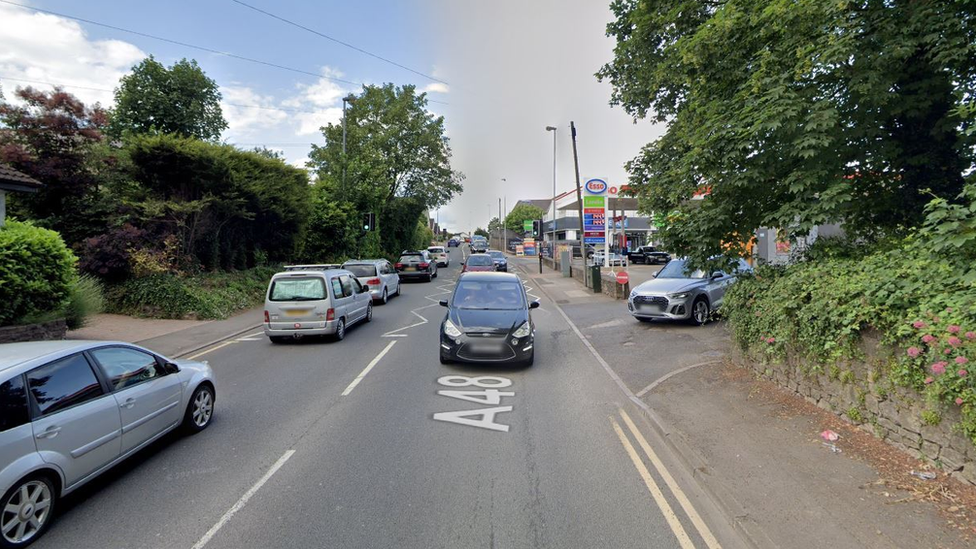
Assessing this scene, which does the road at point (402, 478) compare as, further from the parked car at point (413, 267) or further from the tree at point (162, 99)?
the parked car at point (413, 267)

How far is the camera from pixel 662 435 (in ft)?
18.7

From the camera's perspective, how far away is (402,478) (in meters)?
4.62

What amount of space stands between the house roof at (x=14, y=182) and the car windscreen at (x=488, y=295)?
10617 mm

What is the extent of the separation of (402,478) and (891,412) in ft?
15.2

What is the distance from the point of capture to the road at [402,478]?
3727 millimetres

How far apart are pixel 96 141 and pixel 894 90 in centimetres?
1897

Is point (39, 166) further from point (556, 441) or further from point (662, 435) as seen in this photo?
point (662, 435)

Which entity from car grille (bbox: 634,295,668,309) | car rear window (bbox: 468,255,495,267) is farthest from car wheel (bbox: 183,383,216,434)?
car rear window (bbox: 468,255,495,267)

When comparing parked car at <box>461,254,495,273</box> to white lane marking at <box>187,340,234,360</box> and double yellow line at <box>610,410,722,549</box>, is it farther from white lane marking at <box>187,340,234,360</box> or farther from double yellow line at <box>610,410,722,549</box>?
double yellow line at <box>610,410,722,549</box>

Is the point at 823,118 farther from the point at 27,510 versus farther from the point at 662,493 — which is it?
the point at 27,510

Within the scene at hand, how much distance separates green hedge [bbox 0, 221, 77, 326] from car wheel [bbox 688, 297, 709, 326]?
13747 millimetres

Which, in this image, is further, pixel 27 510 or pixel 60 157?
pixel 60 157

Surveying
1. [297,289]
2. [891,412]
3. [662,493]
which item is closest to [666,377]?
[891,412]

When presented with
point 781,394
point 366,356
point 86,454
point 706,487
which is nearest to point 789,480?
point 706,487
